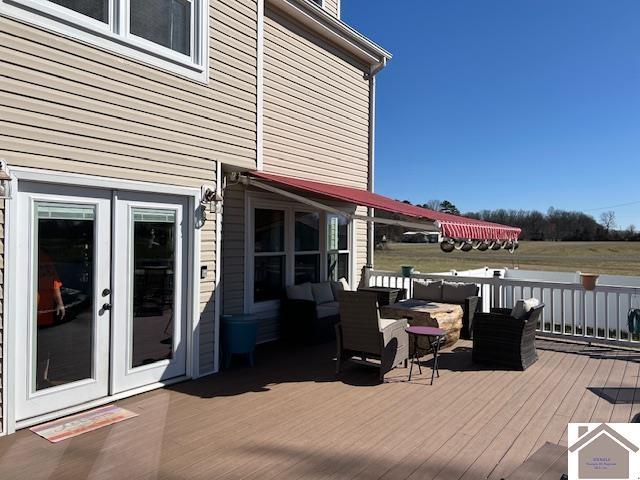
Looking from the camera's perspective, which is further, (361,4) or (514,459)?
(361,4)

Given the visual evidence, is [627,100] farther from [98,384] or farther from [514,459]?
[98,384]

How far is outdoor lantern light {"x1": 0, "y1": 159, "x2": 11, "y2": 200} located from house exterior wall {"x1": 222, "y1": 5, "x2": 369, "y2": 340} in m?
3.33

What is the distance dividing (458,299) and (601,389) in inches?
127

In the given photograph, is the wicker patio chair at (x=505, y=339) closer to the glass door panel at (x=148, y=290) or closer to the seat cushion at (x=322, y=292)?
the seat cushion at (x=322, y=292)

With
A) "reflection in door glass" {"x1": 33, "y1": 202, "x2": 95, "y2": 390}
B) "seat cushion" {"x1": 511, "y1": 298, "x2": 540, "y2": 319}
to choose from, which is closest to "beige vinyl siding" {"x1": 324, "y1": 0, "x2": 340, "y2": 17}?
"seat cushion" {"x1": 511, "y1": 298, "x2": 540, "y2": 319}

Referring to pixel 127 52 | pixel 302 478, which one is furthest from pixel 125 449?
pixel 127 52

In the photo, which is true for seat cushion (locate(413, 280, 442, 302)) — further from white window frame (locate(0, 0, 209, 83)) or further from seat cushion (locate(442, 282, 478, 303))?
white window frame (locate(0, 0, 209, 83))

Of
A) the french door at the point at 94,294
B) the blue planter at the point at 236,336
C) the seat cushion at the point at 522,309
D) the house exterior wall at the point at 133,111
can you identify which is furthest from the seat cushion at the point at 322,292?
the seat cushion at the point at 522,309

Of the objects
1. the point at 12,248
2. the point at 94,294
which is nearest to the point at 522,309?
the point at 94,294

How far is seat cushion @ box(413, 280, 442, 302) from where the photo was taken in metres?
8.70

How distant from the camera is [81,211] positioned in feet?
14.7

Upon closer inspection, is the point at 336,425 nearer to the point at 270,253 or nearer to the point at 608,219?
the point at 270,253

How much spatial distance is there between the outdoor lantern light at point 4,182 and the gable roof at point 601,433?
4542mm

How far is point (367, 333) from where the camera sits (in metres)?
5.70
